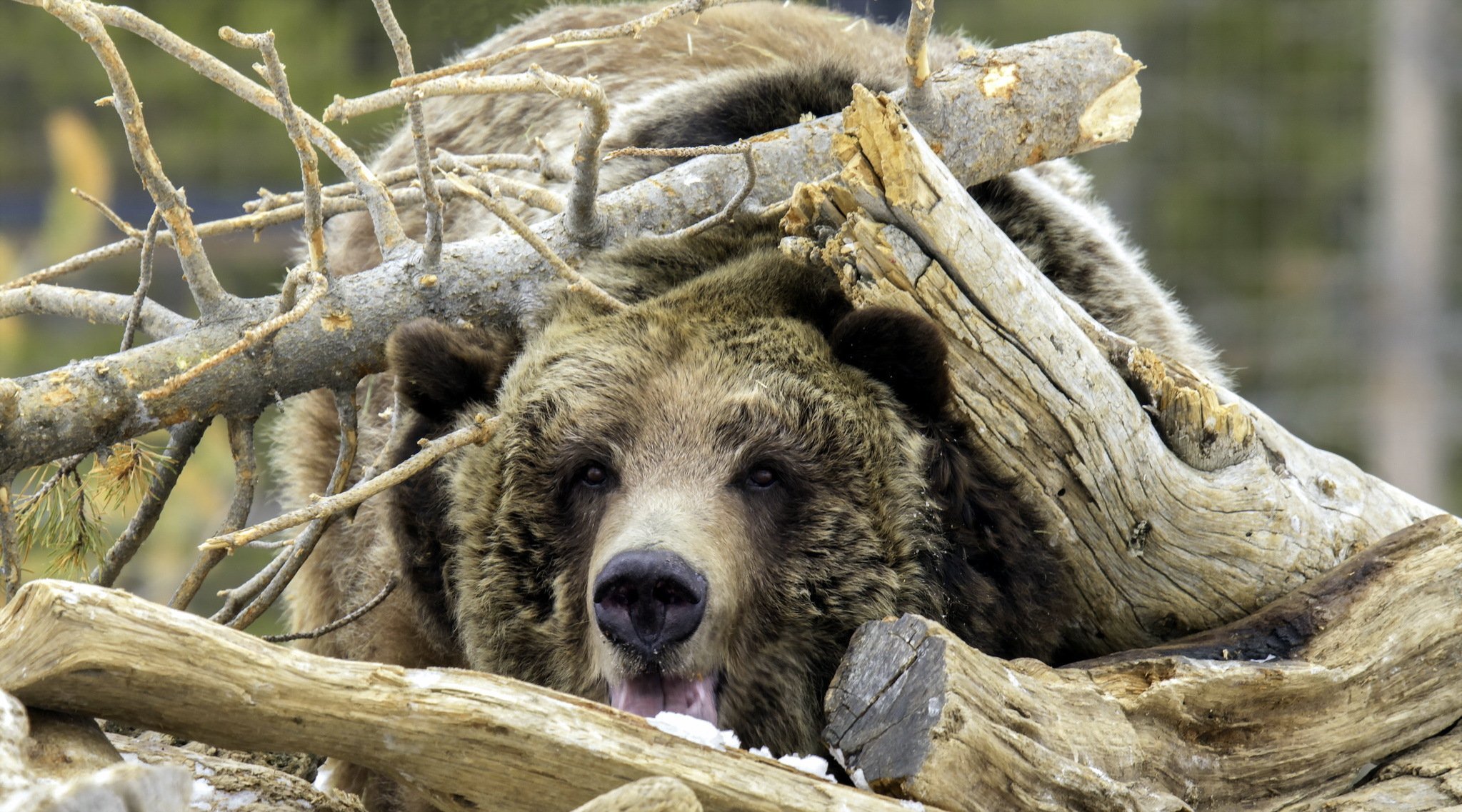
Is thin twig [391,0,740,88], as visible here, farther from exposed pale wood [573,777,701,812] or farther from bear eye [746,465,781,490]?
exposed pale wood [573,777,701,812]

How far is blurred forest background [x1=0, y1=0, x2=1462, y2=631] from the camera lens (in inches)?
497

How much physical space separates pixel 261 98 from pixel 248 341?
54 cm

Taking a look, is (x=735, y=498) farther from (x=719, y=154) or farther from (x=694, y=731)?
(x=719, y=154)

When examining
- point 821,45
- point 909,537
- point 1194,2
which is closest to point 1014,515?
point 909,537

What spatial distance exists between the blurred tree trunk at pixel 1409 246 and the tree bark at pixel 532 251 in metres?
11.4

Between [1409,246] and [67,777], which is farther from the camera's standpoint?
[1409,246]

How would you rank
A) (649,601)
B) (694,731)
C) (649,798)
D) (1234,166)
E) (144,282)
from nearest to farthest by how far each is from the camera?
(649,798) < (694,731) < (649,601) < (144,282) < (1234,166)

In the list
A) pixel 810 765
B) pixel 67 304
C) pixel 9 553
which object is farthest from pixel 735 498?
pixel 67 304

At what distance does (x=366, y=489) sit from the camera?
3018mm

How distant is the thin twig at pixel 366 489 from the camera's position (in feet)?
9.31

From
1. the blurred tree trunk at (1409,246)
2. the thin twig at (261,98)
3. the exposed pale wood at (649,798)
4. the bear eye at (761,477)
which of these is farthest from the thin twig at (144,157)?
the blurred tree trunk at (1409,246)

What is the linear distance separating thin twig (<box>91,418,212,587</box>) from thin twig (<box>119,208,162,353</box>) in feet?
0.80

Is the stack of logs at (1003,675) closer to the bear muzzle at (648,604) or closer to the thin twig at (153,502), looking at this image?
the bear muzzle at (648,604)

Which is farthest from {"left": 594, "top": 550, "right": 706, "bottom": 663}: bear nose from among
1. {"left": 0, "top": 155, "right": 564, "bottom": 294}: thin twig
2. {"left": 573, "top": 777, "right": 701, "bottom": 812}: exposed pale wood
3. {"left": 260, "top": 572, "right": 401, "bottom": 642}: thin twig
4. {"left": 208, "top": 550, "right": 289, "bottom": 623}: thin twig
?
{"left": 0, "top": 155, "right": 564, "bottom": 294}: thin twig
